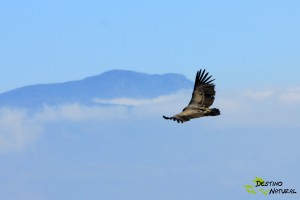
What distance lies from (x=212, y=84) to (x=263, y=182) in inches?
517

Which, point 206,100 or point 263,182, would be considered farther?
point 263,182

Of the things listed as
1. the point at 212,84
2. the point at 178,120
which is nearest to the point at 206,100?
the point at 212,84

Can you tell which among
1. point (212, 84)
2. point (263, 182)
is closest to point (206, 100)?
point (212, 84)

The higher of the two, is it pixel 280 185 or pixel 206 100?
pixel 206 100

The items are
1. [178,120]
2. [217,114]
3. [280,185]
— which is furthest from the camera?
[280,185]

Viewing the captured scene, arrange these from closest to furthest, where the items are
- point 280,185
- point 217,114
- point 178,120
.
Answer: point 178,120, point 217,114, point 280,185

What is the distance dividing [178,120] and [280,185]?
17.0 meters

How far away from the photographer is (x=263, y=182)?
60438 mm

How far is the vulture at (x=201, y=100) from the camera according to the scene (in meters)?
50.3

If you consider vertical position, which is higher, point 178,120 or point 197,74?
point 197,74

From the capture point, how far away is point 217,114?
165 feet

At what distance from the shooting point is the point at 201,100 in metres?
51.8

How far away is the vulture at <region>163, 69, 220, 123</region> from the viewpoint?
50312mm

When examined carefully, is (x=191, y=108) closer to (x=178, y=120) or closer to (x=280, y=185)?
(x=178, y=120)
